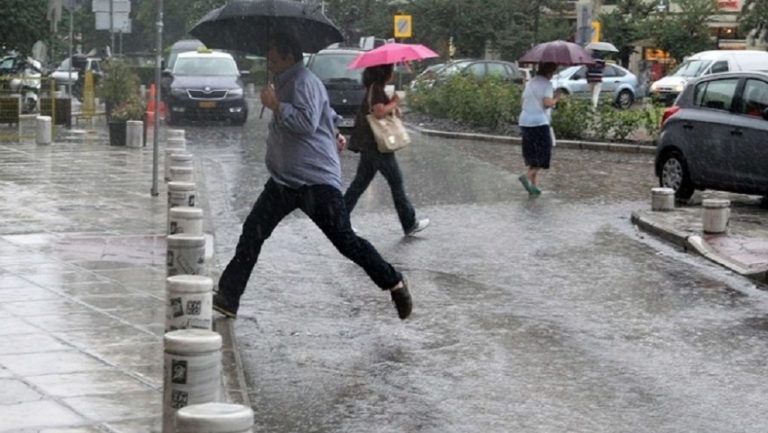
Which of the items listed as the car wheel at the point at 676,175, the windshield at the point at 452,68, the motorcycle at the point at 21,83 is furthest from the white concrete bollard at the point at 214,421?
the windshield at the point at 452,68

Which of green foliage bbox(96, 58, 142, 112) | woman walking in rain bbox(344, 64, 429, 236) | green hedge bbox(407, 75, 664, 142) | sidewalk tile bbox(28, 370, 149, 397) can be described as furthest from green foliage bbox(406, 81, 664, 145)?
sidewalk tile bbox(28, 370, 149, 397)

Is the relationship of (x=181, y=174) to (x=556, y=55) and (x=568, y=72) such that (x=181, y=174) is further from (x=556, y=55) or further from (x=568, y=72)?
(x=568, y=72)

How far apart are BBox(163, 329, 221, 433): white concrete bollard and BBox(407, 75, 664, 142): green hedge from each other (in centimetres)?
2166

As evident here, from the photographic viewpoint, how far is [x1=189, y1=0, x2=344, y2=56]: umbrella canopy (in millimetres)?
10141

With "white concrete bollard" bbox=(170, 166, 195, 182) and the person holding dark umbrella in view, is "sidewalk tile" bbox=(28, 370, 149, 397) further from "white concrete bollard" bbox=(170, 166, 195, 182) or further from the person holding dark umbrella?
"white concrete bollard" bbox=(170, 166, 195, 182)

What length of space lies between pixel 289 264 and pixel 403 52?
2.41 metres

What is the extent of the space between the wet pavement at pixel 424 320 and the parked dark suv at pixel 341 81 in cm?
1280

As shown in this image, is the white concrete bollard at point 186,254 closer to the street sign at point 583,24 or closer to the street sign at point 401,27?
the street sign at point 583,24

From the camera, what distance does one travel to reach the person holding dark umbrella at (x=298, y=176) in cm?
944

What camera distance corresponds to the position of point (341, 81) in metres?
31.8

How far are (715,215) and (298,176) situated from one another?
6.49m

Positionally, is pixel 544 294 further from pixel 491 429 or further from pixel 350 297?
pixel 491 429

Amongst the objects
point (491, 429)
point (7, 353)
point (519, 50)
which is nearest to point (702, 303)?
point (491, 429)

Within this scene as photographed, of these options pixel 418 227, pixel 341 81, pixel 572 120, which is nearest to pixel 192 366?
pixel 418 227
